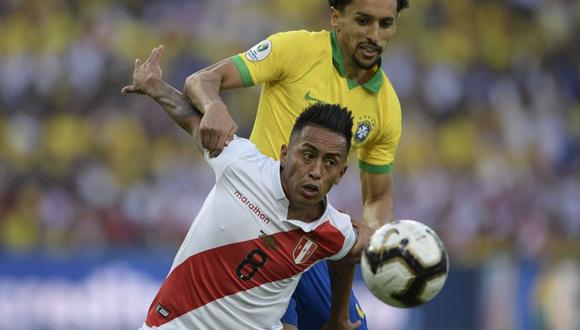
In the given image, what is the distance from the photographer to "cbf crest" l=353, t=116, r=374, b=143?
7.23 meters

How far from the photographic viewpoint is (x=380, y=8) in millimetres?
6930

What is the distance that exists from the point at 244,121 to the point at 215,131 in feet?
38.8

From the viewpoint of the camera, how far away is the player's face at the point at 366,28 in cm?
694

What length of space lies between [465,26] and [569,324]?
6.77m

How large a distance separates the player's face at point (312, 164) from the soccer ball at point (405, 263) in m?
0.43

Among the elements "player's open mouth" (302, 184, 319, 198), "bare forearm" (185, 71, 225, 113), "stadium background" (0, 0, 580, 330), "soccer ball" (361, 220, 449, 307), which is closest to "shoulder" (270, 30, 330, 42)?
"bare forearm" (185, 71, 225, 113)

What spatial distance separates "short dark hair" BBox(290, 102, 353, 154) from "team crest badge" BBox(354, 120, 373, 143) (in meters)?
0.68

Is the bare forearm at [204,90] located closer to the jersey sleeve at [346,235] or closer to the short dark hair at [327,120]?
the short dark hair at [327,120]

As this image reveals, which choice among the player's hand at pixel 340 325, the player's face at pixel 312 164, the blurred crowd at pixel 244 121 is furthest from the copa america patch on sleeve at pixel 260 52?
the blurred crowd at pixel 244 121

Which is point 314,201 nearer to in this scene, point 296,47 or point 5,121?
point 296,47

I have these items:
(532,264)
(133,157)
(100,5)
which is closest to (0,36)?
(100,5)

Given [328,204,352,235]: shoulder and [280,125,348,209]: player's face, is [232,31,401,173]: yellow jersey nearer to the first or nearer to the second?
[328,204,352,235]: shoulder

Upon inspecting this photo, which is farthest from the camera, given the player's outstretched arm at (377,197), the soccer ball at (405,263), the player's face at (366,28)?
the player's outstretched arm at (377,197)

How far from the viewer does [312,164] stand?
6.25m
